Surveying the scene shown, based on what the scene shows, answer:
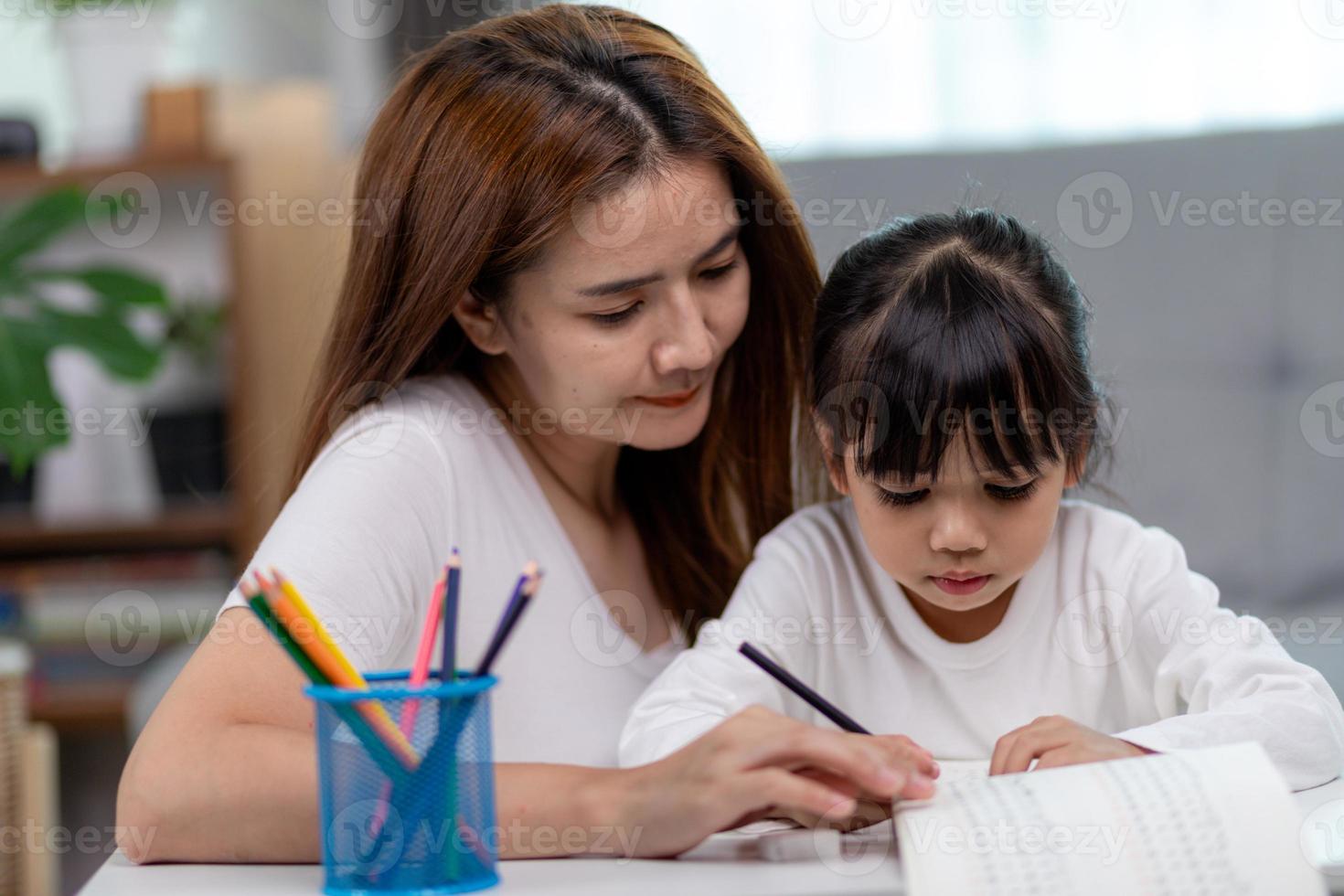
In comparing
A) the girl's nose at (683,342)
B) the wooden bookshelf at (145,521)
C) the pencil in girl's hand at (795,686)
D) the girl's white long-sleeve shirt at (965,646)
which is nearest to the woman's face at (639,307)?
the girl's nose at (683,342)

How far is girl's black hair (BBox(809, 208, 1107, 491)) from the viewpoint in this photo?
96 centimetres

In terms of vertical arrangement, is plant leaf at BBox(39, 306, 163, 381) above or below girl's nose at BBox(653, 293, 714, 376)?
above

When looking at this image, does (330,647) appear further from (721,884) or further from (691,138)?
(691,138)

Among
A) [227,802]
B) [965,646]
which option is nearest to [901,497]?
[965,646]

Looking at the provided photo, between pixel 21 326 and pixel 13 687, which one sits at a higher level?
pixel 21 326

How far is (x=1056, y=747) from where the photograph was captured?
2.68ft

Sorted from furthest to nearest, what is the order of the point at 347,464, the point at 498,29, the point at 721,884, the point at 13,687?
the point at 13,687, the point at 498,29, the point at 347,464, the point at 721,884

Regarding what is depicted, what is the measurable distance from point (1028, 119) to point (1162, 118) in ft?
0.82

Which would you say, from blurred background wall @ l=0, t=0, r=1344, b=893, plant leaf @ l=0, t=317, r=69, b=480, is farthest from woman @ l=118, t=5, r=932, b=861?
plant leaf @ l=0, t=317, r=69, b=480

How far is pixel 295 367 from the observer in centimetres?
282

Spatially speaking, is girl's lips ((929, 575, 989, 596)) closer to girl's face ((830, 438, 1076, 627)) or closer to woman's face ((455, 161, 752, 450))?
girl's face ((830, 438, 1076, 627))

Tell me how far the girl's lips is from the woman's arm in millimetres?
255

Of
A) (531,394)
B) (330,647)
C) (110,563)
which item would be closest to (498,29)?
(531,394)

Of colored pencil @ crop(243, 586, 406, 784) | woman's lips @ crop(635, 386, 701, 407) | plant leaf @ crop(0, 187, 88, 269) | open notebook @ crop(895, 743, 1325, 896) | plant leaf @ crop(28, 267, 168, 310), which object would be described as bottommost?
open notebook @ crop(895, 743, 1325, 896)
